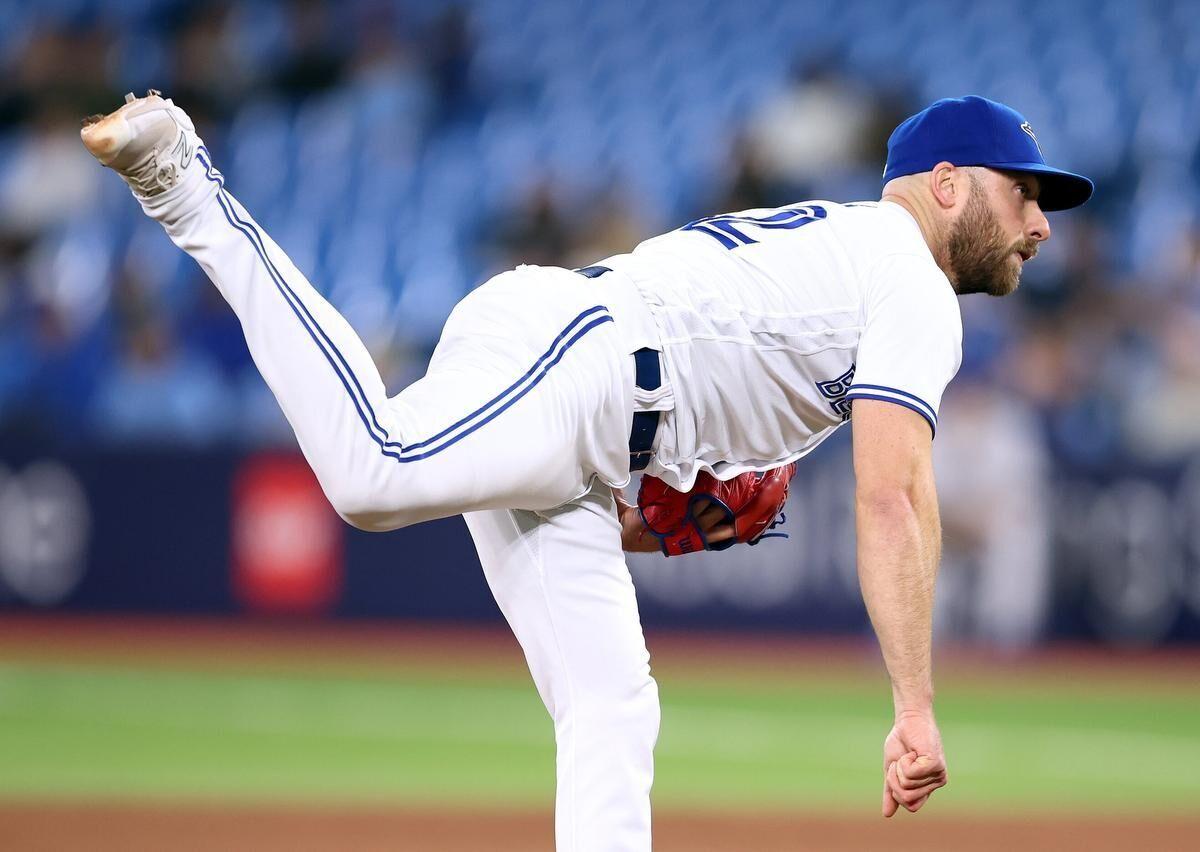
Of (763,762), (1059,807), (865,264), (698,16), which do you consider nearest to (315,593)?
(763,762)

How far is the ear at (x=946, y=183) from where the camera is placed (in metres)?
3.70

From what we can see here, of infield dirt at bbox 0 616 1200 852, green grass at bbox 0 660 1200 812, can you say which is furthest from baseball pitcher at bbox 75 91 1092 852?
green grass at bbox 0 660 1200 812

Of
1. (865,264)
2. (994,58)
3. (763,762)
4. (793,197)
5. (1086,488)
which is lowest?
(763,762)

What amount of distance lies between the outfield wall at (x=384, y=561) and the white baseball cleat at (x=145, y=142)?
294 inches

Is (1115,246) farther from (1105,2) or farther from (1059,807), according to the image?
(1059,807)

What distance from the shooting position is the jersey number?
3.72 m

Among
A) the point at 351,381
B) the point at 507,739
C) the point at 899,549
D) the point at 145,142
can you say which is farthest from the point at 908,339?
the point at 507,739

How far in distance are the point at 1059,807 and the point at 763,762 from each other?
1382 mm

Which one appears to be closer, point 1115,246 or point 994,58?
point 1115,246

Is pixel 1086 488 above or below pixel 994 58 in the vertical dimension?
below

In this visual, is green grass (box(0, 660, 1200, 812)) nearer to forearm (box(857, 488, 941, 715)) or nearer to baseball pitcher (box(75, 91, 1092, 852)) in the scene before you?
baseball pitcher (box(75, 91, 1092, 852))

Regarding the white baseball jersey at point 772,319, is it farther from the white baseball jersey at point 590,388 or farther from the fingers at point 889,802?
the fingers at point 889,802

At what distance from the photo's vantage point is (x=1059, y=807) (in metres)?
6.51

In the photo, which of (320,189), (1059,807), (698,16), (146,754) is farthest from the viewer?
(698,16)
